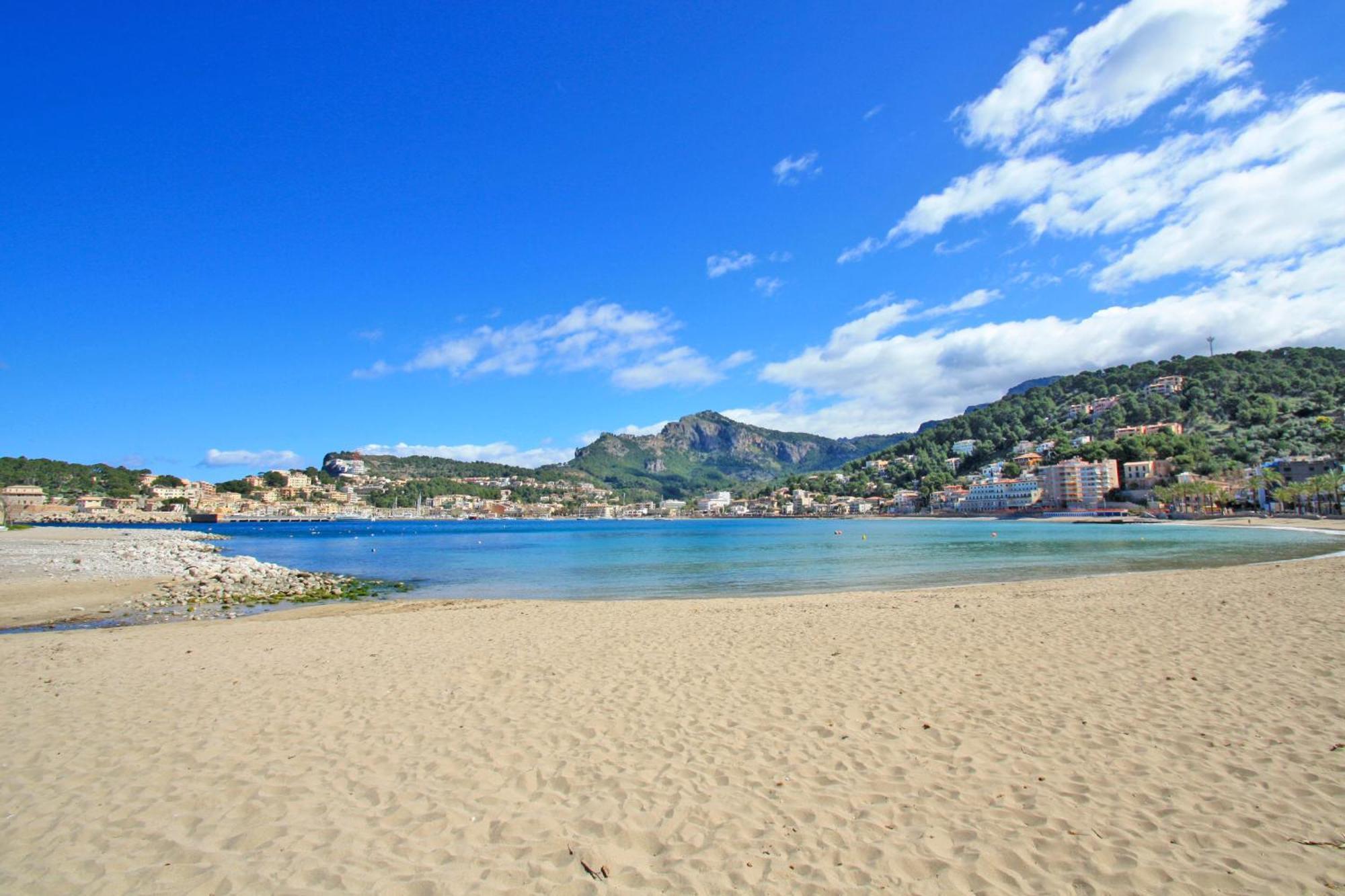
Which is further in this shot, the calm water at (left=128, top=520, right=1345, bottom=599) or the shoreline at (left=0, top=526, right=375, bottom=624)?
the calm water at (left=128, top=520, right=1345, bottom=599)

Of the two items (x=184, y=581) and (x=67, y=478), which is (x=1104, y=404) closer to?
(x=184, y=581)

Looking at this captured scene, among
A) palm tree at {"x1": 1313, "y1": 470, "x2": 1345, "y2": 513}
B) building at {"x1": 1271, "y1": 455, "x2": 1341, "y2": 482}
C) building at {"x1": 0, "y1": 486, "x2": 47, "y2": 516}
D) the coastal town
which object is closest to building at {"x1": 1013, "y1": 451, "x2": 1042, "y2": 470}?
the coastal town

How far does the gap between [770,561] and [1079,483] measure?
111 meters

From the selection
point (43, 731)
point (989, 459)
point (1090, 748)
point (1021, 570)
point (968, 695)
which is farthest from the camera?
point (989, 459)

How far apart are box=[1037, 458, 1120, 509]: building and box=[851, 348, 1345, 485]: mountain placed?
273 inches

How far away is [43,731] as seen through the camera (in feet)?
21.7

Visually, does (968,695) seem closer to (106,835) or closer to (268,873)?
(268,873)

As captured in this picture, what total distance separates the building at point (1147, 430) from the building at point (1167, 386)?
20876 mm


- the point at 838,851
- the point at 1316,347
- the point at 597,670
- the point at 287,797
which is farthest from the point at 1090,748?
the point at 1316,347

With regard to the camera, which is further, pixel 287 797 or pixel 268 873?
pixel 287 797

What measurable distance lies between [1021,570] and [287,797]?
28445 millimetres

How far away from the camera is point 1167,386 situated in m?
162

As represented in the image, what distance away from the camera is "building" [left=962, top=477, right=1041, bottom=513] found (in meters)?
128

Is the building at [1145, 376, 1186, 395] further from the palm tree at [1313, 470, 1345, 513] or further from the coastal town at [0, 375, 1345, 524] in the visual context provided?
the palm tree at [1313, 470, 1345, 513]
